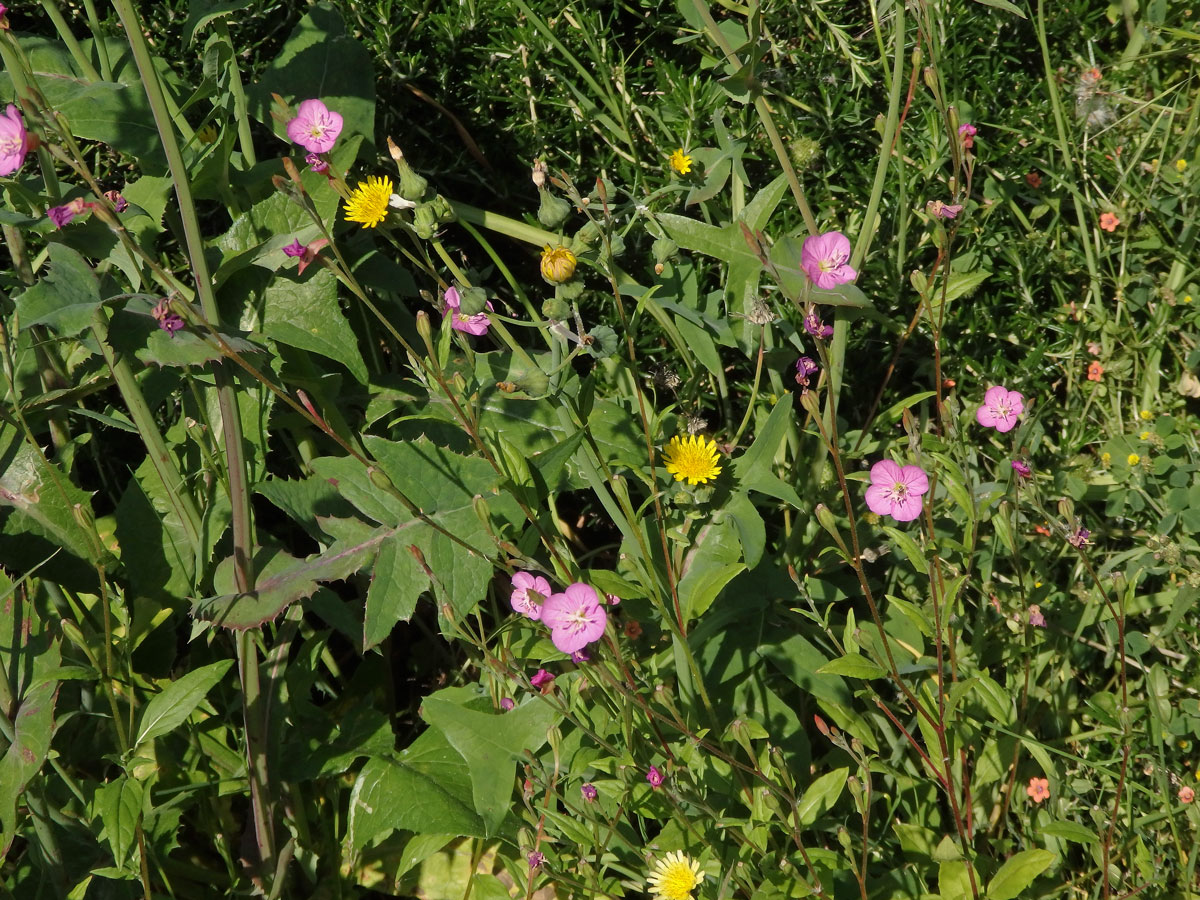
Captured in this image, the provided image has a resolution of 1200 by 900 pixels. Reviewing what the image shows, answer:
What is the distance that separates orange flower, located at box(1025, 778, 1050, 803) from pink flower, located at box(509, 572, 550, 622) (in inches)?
37.9

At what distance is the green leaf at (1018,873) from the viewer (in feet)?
4.81

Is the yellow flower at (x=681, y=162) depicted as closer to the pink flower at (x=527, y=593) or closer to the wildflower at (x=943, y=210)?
the wildflower at (x=943, y=210)

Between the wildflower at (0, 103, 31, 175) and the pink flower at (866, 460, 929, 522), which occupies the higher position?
the wildflower at (0, 103, 31, 175)

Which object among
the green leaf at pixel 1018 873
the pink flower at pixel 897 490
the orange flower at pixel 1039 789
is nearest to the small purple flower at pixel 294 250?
the pink flower at pixel 897 490

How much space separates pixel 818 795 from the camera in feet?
5.13

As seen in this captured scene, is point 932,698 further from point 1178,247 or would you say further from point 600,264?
point 1178,247

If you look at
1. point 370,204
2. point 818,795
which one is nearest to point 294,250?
point 370,204

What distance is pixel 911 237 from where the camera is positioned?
7.09 ft

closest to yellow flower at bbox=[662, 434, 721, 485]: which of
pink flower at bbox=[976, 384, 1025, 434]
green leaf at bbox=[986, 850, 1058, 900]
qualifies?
pink flower at bbox=[976, 384, 1025, 434]

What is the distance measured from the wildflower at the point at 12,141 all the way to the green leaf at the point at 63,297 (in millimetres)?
144

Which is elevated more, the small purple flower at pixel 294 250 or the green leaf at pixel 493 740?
the small purple flower at pixel 294 250

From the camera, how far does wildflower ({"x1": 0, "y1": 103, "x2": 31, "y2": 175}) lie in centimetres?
137

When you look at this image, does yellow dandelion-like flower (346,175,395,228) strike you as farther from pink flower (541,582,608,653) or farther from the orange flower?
the orange flower

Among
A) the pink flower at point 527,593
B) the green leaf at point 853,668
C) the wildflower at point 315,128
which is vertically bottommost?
the green leaf at point 853,668
